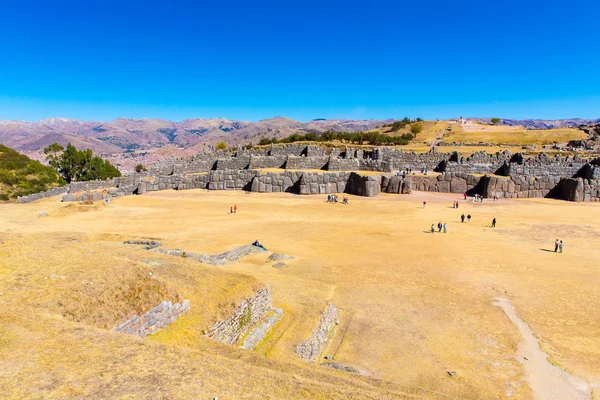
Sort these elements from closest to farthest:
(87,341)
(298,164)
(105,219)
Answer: (87,341) < (105,219) < (298,164)

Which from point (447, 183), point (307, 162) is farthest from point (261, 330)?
point (447, 183)

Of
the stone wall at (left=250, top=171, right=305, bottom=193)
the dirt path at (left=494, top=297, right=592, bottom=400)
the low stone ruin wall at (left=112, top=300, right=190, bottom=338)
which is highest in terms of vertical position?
the stone wall at (left=250, top=171, right=305, bottom=193)

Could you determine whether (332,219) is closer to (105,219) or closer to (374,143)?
(105,219)

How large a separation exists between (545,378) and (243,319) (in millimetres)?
8065

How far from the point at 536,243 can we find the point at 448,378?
1675 cm

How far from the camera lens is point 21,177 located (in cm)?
4662

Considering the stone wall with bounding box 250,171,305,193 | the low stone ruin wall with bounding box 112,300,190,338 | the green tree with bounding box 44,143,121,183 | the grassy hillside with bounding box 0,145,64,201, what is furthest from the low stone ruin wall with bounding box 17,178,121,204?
the low stone ruin wall with bounding box 112,300,190,338

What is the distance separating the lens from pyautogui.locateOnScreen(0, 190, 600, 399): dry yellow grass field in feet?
19.6

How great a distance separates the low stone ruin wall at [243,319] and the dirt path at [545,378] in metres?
7.38

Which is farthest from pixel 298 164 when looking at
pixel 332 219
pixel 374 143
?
pixel 374 143

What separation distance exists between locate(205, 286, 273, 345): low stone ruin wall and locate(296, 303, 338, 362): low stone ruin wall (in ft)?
5.27

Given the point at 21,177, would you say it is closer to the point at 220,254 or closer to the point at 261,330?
the point at 220,254

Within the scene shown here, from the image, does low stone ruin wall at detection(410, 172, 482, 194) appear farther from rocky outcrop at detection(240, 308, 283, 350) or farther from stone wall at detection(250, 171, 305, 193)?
rocky outcrop at detection(240, 308, 283, 350)

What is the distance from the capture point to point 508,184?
39438 millimetres
